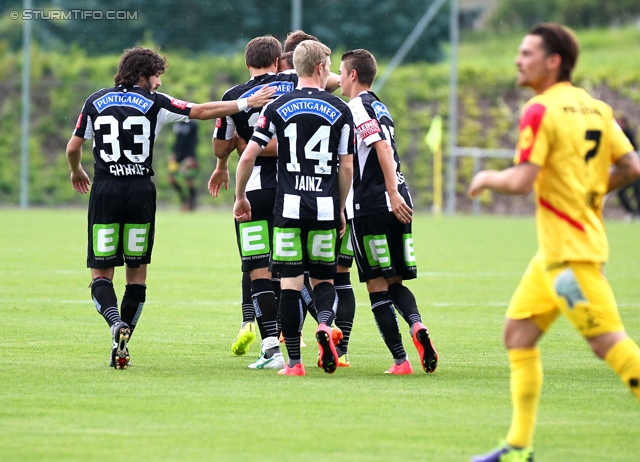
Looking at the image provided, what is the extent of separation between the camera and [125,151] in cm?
759

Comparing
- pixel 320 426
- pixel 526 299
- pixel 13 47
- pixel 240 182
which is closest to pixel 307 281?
pixel 240 182

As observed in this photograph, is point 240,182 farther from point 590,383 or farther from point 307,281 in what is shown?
point 590,383

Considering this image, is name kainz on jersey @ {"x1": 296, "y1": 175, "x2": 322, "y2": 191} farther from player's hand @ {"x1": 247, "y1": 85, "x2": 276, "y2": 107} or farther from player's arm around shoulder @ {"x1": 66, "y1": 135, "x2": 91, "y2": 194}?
player's arm around shoulder @ {"x1": 66, "y1": 135, "x2": 91, "y2": 194}

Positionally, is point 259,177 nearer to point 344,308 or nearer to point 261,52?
point 261,52

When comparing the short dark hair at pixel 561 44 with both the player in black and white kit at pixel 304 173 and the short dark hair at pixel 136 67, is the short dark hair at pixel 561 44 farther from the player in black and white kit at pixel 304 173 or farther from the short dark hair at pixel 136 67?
the short dark hair at pixel 136 67

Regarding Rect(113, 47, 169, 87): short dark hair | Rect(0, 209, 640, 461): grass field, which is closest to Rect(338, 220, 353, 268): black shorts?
Rect(0, 209, 640, 461): grass field

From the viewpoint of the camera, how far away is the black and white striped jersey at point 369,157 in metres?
7.34

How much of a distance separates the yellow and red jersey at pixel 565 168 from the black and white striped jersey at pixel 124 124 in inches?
131

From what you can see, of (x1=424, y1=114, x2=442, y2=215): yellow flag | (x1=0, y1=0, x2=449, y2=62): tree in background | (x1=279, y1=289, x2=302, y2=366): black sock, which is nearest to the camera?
(x1=279, y1=289, x2=302, y2=366): black sock

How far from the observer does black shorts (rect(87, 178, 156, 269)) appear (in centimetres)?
762

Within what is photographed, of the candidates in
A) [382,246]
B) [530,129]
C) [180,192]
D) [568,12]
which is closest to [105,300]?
[382,246]

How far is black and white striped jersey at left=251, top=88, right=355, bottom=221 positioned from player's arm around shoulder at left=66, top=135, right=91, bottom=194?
1370 mm

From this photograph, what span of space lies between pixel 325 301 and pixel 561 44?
2982 millimetres

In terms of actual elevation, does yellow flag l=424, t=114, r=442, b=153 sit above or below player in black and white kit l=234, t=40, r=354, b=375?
above
